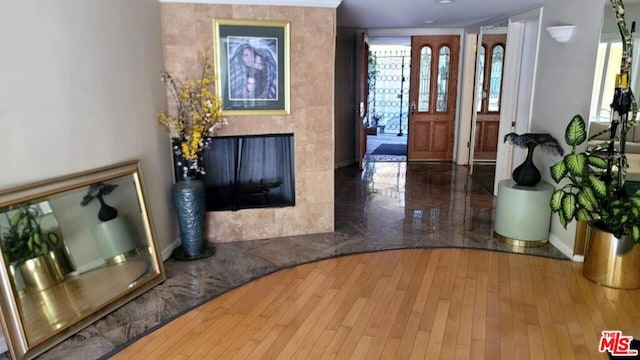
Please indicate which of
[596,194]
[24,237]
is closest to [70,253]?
[24,237]

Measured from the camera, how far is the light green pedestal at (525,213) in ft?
13.2

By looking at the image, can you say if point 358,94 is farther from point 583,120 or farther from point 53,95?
point 53,95

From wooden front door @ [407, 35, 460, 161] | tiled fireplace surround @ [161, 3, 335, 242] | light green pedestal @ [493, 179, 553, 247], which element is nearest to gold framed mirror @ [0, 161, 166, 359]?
tiled fireplace surround @ [161, 3, 335, 242]

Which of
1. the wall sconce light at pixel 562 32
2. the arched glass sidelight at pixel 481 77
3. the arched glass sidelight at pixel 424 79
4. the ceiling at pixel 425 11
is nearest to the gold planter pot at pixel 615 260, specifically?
the wall sconce light at pixel 562 32

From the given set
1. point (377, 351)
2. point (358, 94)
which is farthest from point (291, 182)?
point (358, 94)

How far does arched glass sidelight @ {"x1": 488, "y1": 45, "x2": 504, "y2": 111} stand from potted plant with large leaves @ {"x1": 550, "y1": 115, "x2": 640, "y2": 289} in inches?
175

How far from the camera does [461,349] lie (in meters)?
2.57

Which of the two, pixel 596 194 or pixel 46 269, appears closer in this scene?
pixel 46 269

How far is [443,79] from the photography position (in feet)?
26.0

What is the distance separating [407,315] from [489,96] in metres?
5.92

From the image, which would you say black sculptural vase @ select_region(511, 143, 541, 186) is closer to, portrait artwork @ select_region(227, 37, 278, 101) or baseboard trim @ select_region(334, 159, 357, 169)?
portrait artwork @ select_region(227, 37, 278, 101)

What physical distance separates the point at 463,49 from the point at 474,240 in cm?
441

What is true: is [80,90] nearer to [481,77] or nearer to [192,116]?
[192,116]

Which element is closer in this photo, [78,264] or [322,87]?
[78,264]
